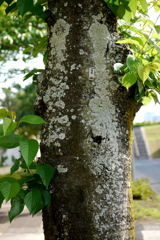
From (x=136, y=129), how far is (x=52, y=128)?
32066 mm

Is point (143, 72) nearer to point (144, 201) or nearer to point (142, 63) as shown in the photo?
point (142, 63)

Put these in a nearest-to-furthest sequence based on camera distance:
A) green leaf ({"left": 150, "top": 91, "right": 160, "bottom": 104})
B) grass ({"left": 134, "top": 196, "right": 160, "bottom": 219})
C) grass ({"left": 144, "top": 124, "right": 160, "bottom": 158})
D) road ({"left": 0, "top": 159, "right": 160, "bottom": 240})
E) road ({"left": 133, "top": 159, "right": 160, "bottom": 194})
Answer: green leaf ({"left": 150, "top": 91, "right": 160, "bottom": 104}) → road ({"left": 0, "top": 159, "right": 160, "bottom": 240}) → grass ({"left": 134, "top": 196, "right": 160, "bottom": 219}) → road ({"left": 133, "top": 159, "right": 160, "bottom": 194}) → grass ({"left": 144, "top": 124, "right": 160, "bottom": 158})

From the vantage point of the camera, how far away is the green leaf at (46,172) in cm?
175

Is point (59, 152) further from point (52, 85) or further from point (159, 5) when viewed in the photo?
point (159, 5)

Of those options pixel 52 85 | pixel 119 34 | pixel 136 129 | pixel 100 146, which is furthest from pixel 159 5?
pixel 136 129

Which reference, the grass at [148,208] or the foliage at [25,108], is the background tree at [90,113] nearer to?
the grass at [148,208]

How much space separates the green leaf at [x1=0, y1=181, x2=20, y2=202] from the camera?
1691 millimetres

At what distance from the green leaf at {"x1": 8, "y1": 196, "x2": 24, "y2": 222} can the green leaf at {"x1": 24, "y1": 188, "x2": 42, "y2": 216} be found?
0.08m

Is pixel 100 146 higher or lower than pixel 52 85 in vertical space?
lower

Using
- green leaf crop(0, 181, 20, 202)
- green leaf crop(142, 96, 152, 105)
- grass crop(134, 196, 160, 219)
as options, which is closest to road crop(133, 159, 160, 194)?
grass crop(134, 196, 160, 219)

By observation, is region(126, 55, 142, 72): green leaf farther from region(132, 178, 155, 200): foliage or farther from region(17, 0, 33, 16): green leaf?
region(132, 178, 155, 200): foliage

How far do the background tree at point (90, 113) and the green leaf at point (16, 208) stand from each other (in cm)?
15

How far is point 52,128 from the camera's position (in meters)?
1.87

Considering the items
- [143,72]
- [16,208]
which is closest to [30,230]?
[16,208]
